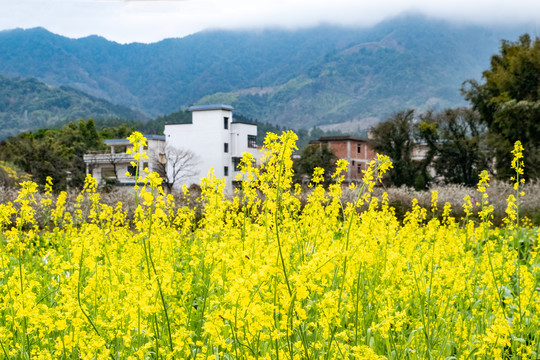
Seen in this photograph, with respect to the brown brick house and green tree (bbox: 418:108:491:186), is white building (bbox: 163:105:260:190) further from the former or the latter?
green tree (bbox: 418:108:491:186)

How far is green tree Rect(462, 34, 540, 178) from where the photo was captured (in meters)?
32.1

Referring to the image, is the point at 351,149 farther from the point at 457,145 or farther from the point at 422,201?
the point at 422,201

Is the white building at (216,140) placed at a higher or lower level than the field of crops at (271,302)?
higher

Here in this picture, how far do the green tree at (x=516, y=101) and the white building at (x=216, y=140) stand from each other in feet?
119

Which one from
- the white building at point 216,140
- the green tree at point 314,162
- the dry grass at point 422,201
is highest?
the white building at point 216,140

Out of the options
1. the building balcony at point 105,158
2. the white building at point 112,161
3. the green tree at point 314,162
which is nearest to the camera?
the green tree at point 314,162

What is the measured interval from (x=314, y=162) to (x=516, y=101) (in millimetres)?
25570

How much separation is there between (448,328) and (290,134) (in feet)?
7.13

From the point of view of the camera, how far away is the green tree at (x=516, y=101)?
32.1 meters

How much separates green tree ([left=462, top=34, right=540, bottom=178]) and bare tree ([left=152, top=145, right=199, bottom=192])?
38403 mm

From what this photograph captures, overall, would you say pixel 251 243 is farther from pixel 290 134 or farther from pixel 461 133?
pixel 461 133

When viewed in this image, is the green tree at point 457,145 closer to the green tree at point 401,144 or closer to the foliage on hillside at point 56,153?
the green tree at point 401,144

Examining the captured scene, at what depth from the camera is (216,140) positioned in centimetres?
7012

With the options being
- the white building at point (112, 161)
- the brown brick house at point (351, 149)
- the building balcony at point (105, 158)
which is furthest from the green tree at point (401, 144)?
the building balcony at point (105, 158)
